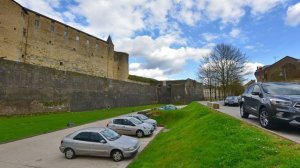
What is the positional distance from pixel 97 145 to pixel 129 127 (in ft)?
27.3

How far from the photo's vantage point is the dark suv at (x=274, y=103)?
8.68 meters

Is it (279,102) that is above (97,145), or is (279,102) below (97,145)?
above

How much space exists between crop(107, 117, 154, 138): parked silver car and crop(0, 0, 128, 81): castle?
24091 mm

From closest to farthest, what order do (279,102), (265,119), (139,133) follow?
1. (279,102)
2. (265,119)
3. (139,133)

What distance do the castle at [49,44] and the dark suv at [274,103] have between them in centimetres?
3595

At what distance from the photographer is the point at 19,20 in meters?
40.2

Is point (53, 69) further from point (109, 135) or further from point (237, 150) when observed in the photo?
point (237, 150)

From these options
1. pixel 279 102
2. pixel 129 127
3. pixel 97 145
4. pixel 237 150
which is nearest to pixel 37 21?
pixel 129 127

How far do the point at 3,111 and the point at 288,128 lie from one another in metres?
25.6

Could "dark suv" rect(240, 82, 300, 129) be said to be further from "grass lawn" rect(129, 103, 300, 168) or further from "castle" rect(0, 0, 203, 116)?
"castle" rect(0, 0, 203, 116)

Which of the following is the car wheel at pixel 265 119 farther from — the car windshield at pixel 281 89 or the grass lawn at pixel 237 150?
the grass lawn at pixel 237 150

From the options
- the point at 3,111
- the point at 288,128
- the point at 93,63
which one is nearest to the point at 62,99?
the point at 3,111

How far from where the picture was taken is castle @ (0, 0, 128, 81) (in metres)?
38.8

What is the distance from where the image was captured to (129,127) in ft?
71.0
